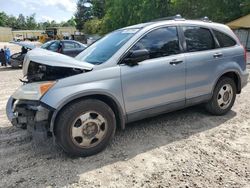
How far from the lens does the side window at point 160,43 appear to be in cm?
419

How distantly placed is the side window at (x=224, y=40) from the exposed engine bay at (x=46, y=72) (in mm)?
2717

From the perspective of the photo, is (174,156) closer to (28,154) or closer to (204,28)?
(28,154)

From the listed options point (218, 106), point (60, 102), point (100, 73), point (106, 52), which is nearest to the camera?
point (60, 102)

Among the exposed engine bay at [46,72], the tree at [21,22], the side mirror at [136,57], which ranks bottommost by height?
the exposed engine bay at [46,72]

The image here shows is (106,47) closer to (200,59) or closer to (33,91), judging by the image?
(33,91)

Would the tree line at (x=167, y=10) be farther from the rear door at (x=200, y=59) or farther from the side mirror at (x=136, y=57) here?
the side mirror at (x=136, y=57)

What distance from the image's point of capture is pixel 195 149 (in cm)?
392

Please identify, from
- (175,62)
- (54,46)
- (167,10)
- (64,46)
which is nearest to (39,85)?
(175,62)

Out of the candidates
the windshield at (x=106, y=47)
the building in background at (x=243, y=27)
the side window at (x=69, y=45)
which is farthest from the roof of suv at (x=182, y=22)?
the building in background at (x=243, y=27)

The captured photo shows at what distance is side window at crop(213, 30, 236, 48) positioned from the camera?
5033 mm

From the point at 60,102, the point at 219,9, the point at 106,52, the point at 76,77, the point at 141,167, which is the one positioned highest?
the point at 219,9

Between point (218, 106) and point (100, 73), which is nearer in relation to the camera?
point (100, 73)

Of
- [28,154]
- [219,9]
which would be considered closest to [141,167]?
[28,154]

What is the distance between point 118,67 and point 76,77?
0.62m
